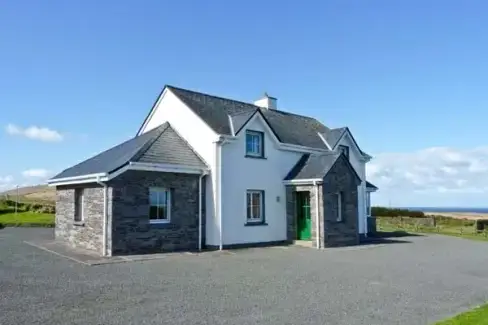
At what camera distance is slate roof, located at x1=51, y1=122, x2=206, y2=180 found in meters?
17.7

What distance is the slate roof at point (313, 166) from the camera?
21.5 m

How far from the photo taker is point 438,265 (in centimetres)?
1578

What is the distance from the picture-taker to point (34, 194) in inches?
2093

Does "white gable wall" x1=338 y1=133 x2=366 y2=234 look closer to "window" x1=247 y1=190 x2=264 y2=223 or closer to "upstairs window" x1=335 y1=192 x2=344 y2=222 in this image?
"upstairs window" x1=335 y1=192 x2=344 y2=222

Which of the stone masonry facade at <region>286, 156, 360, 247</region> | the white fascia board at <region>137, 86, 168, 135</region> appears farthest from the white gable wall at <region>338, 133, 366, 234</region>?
the white fascia board at <region>137, 86, 168, 135</region>

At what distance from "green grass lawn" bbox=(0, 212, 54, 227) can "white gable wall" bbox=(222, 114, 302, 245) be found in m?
16.9

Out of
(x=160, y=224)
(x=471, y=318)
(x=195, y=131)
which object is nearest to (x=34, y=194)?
(x=195, y=131)

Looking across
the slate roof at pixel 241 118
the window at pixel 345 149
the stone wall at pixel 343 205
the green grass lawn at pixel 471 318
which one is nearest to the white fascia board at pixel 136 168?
the slate roof at pixel 241 118

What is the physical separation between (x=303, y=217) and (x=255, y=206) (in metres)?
2.70

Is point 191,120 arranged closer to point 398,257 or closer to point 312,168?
point 312,168

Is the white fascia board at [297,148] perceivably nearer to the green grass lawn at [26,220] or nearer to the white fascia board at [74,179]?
the white fascia board at [74,179]

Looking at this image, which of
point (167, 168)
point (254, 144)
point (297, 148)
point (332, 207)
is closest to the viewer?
point (167, 168)

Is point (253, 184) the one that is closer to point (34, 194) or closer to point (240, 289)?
point (240, 289)

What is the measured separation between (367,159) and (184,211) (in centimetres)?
1402
